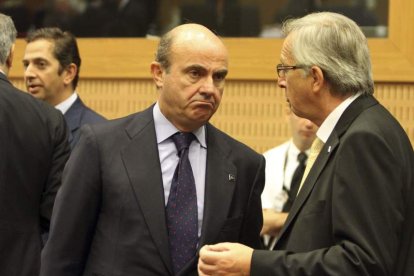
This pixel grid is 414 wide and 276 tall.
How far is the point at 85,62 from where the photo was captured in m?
6.70

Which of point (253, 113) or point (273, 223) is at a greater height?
point (253, 113)

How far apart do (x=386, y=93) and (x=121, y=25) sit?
202cm

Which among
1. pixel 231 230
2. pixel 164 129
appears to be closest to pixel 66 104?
pixel 164 129

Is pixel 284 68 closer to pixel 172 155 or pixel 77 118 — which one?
pixel 172 155

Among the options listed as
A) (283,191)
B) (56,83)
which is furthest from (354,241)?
(56,83)

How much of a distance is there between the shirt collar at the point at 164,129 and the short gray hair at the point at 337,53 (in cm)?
80

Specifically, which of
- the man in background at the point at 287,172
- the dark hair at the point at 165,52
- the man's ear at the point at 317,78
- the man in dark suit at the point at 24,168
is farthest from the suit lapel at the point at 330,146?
the man in background at the point at 287,172

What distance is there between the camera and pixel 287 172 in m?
5.51

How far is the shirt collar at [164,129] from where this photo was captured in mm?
3711

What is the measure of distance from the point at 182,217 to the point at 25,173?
0.87 meters

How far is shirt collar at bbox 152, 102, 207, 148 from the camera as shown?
371 centimetres

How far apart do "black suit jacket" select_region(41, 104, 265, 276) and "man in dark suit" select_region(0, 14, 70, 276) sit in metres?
0.45

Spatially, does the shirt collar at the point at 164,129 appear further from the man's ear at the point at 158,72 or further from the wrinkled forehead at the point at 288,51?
the wrinkled forehead at the point at 288,51

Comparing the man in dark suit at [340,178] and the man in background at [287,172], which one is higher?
the man in dark suit at [340,178]
